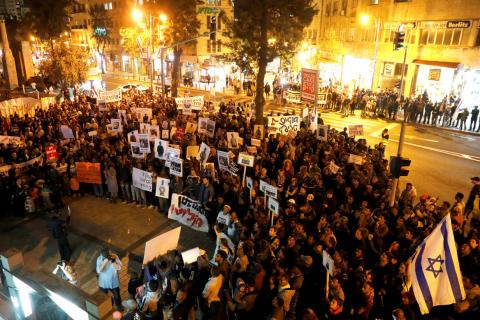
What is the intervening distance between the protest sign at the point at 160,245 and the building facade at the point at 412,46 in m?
26.2

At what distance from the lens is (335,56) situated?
45938mm

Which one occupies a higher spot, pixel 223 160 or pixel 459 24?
pixel 459 24

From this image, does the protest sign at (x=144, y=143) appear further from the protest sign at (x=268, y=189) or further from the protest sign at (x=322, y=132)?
the protest sign at (x=322, y=132)

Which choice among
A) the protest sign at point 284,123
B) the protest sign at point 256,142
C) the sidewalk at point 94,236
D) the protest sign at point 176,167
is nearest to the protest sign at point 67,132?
the sidewalk at point 94,236

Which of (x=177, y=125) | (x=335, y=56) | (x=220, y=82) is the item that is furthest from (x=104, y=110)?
(x=335, y=56)

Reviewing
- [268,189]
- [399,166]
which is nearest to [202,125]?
[268,189]

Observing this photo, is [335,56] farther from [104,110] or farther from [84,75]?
[104,110]

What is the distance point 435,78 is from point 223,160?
2546cm

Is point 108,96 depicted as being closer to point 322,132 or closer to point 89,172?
point 89,172

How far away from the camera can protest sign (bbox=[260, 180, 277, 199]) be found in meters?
10.1

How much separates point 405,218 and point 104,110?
17.1 meters

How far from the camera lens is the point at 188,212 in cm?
1150

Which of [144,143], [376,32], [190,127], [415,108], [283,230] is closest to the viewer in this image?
[283,230]

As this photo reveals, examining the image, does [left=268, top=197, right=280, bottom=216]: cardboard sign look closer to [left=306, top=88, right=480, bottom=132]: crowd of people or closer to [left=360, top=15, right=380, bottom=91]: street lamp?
[left=306, top=88, right=480, bottom=132]: crowd of people
